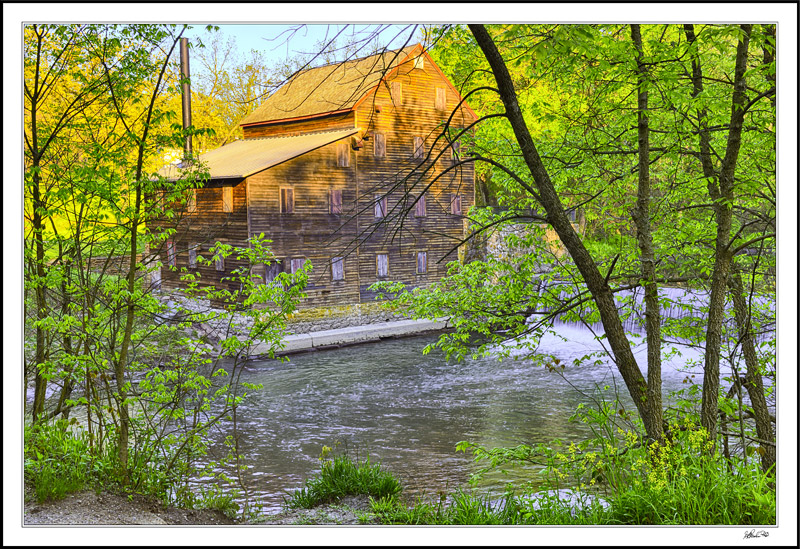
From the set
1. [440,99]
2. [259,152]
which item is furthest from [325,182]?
[440,99]

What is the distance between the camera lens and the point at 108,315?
4.46 meters

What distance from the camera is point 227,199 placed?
16.1m

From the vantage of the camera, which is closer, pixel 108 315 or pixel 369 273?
pixel 108 315

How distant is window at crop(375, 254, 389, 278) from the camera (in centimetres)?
1828

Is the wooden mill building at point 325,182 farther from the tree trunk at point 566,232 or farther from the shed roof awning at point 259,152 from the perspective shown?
the tree trunk at point 566,232

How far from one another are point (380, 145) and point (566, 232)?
47.6 feet

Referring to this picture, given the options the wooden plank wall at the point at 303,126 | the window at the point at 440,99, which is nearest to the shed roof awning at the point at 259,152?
the wooden plank wall at the point at 303,126

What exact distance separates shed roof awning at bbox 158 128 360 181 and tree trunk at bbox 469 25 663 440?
11.6 m

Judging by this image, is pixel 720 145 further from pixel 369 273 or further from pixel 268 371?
pixel 369 273

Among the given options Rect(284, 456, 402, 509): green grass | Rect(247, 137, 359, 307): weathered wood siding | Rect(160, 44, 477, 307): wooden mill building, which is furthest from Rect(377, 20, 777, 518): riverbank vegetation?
Rect(247, 137, 359, 307): weathered wood siding

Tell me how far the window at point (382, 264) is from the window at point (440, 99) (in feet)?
13.4

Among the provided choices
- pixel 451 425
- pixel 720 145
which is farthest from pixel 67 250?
pixel 451 425

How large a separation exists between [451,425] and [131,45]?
23.4ft

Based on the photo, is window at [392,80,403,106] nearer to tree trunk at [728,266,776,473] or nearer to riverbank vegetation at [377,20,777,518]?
riverbank vegetation at [377,20,777,518]
